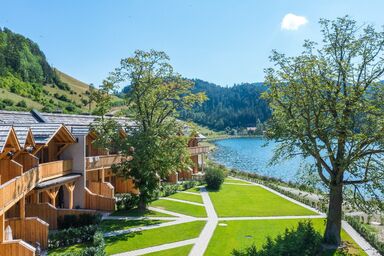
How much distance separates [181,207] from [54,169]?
33.7ft

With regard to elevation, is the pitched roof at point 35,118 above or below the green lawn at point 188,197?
above

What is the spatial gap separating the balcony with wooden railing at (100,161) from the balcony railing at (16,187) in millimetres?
7140

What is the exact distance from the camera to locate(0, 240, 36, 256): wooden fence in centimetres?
1495

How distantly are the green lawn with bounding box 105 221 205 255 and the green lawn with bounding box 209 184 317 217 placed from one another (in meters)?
4.70

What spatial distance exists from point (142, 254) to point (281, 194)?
2128cm

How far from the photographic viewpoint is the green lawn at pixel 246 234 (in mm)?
18891

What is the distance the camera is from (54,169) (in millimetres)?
23281

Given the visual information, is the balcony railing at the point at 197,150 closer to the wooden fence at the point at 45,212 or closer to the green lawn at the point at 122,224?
the green lawn at the point at 122,224

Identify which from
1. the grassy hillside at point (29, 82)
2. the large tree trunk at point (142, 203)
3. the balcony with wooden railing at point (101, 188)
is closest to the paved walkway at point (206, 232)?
the large tree trunk at point (142, 203)

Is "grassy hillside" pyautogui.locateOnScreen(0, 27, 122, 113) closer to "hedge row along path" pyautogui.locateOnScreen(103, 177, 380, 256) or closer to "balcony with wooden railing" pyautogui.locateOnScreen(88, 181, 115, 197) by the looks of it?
"balcony with wooden railing" pyautogui.locateOnScreen(88, 181, 115, 197)

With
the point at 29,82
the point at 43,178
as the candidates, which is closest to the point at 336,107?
the point at 43,178

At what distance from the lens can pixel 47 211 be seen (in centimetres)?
2169

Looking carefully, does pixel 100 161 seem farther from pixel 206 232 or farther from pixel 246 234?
pixel 246 234

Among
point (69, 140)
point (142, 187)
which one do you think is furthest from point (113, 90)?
point (142, 187)
